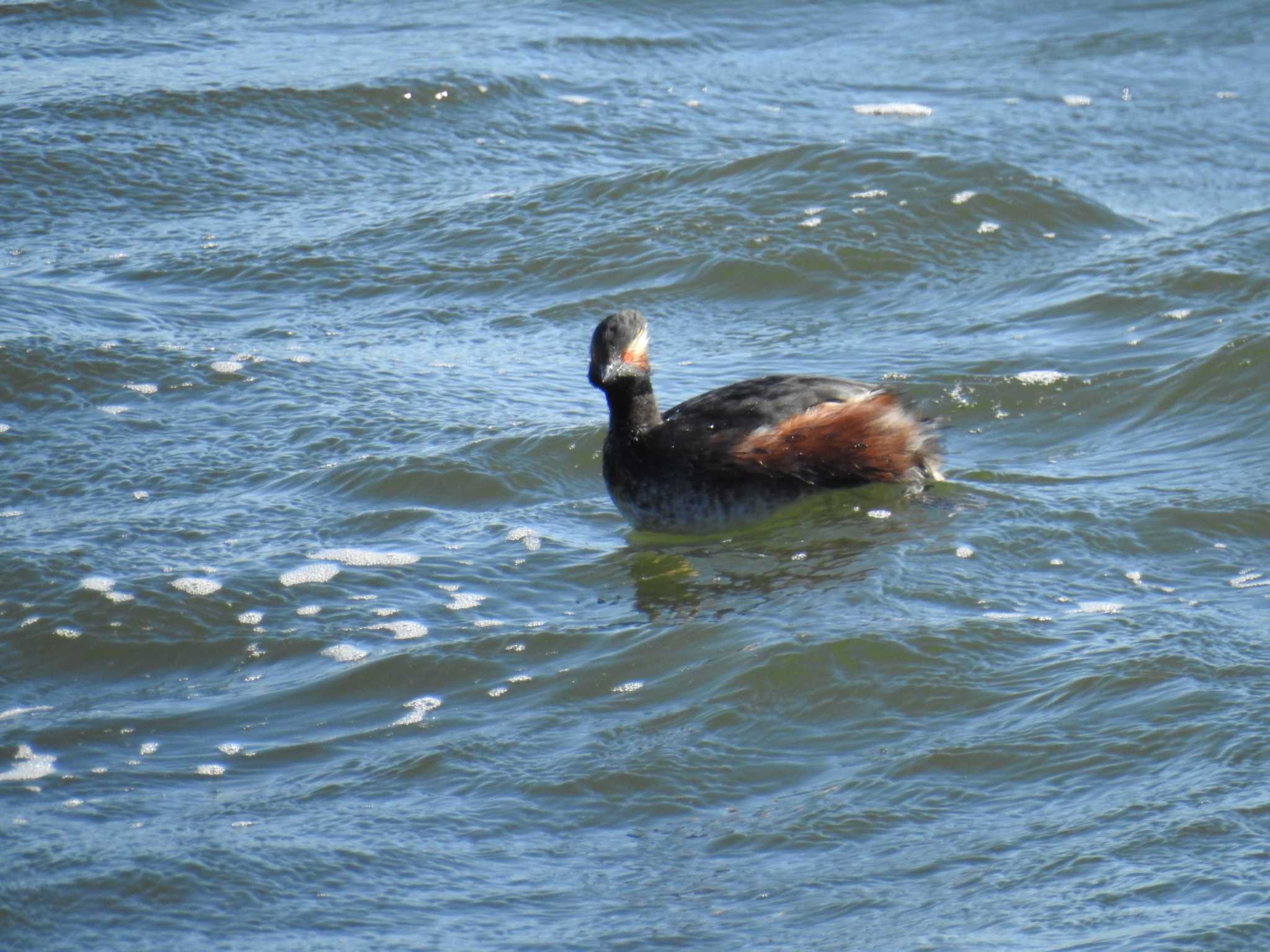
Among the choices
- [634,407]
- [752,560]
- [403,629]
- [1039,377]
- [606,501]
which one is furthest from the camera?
[1039,377]

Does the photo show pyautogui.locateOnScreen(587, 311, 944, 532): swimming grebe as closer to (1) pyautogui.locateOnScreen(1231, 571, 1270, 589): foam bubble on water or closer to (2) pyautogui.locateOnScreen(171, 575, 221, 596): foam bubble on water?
(1) pyautogui.locateOnScreen(1231, 571, 1270, 589): foam bubble on water

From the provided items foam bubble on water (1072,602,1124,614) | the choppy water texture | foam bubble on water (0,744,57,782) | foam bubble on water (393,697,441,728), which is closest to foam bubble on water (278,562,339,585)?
the choppy water texture

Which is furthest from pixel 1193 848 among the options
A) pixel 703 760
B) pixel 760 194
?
pixel 760 194

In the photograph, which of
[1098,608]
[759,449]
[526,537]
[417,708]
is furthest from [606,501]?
[1098,608]

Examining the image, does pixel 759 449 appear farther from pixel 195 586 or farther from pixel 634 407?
pixel 195 586

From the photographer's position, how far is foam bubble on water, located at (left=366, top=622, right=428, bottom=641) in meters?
6.12

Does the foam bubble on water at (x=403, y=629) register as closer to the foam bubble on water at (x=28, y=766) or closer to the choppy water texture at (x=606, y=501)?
the choppy water texture at (x=606, y=501)

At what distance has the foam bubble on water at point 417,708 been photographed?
5527 mm

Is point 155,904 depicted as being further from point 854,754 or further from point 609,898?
point 854,754

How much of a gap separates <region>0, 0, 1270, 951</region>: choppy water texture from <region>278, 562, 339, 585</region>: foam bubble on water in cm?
4

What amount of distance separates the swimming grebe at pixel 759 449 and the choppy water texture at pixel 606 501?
0.58ft

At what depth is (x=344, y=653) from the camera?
602 centimetres

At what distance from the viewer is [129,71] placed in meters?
12.9

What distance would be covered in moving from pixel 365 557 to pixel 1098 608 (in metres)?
2.88
